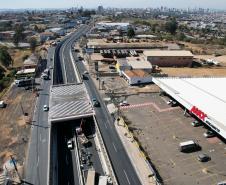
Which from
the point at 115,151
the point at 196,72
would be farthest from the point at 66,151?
the point at 196,72

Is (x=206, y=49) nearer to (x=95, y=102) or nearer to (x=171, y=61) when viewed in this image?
(x=171, y=61)

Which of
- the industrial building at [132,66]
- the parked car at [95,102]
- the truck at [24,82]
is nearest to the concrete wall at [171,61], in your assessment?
the industrial building at [132,66]

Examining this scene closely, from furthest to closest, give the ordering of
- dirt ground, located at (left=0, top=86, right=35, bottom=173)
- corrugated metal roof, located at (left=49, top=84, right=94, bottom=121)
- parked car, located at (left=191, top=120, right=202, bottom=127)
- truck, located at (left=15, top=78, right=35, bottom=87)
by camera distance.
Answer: truck, located at (left=15, top=78, right=35, bottom=87) → corrugated metal roof, located at (left=49, top=84, right=94, bottom=121) → parked car, located at (left=191, top=120, right=202, bottom=127) → dirt ground, located at (left=0, top=86, right=35, bottom=173)

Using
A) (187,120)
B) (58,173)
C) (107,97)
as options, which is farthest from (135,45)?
(58,173)

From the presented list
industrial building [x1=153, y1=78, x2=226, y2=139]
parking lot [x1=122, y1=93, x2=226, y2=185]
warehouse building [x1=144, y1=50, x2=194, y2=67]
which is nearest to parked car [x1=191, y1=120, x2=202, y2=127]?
parking lot [x1=122, y1=93, x2=226, y2=185]

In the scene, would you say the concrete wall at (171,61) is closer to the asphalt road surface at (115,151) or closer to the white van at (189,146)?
the asphalt road surface at (115,151)

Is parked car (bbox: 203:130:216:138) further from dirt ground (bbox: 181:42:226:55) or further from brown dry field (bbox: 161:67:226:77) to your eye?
dirt ground (bbox: 181:42:226:55)
